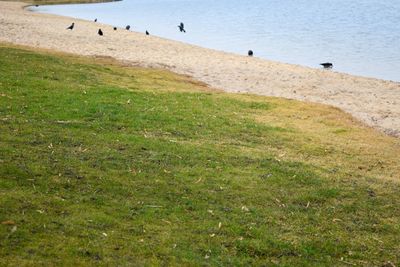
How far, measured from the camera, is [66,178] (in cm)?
1009

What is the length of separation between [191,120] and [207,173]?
4679 millimetres

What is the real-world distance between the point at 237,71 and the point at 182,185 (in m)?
23.4

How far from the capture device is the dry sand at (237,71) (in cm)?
2537

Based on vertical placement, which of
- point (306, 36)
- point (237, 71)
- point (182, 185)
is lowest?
point (182, 185)

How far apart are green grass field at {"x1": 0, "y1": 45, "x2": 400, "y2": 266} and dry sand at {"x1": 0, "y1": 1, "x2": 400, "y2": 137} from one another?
21.5 feet

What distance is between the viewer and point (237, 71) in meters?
33.4

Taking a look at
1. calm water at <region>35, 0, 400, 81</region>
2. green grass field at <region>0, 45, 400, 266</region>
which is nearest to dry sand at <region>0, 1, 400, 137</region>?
green grass field at <region>0, 45, 400, 266</region>

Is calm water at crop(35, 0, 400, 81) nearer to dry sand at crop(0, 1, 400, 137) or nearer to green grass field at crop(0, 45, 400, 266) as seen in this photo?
dry sand at crop(0, 1, 400, 137)

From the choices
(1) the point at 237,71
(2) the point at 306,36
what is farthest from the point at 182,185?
(2) the point at 306,36

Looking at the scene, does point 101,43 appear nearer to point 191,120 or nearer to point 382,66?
point 382,66

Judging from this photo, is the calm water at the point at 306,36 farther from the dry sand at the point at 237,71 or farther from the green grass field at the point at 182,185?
the green grass field at the point at 182,185

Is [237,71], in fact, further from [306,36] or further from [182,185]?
[306,36]

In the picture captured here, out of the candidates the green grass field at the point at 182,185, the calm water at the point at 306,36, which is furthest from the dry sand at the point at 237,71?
the calm water at the point at 306,36

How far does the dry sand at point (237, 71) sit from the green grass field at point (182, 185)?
655 cm
